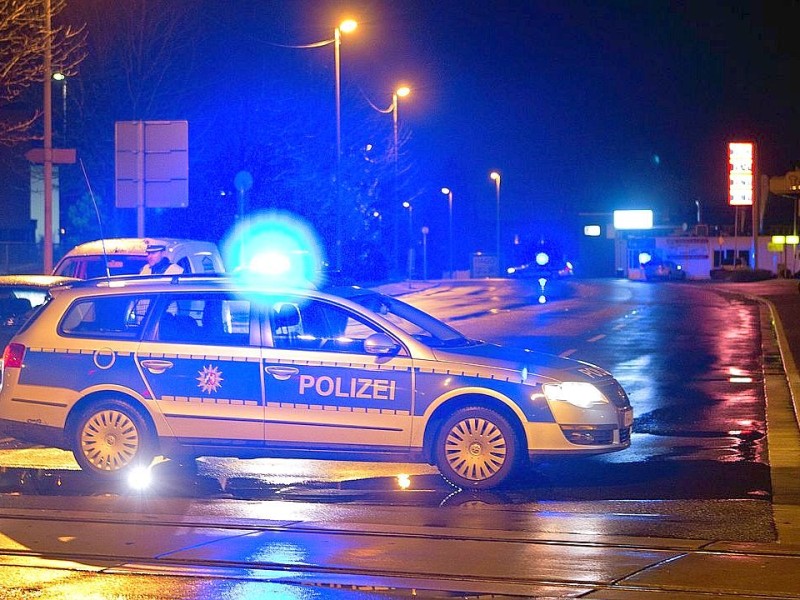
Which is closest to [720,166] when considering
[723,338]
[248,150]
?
[248,150]

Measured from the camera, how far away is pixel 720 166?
120438 millimetres

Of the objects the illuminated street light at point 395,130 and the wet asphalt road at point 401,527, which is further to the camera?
the illuminated street light at point 395,130

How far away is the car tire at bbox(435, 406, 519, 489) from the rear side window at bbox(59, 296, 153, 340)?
2.63 meters

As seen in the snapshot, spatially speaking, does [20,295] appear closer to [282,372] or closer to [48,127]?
[282,372]

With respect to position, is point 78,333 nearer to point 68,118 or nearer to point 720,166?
point 68,118

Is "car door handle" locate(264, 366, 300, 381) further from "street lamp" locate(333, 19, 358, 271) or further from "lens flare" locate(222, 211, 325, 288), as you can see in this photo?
"street lamp" locate(333, 19, 358, 271)

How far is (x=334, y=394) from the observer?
9.67 meters

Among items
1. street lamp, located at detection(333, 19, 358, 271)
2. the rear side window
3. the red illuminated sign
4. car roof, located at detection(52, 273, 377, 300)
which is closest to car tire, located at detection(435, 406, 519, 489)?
car roof, located at detection(52, 273, 377, 300)

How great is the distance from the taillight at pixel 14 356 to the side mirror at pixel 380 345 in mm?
2843

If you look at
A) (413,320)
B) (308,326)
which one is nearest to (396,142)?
(413,320)

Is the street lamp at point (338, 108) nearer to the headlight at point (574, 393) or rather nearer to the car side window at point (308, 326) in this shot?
the car side window at point (308, 326)

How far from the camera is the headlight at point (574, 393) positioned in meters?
9.58

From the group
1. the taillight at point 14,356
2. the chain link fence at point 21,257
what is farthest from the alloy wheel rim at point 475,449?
the chain link fence at point 21,257

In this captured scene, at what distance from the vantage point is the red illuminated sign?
3305 inches
